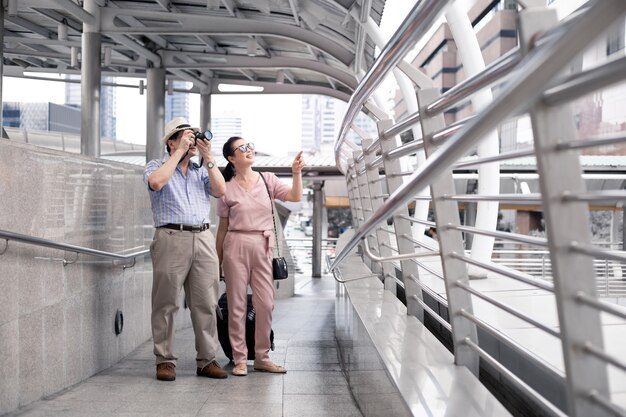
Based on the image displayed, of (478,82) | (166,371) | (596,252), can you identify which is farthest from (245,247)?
(596,252)

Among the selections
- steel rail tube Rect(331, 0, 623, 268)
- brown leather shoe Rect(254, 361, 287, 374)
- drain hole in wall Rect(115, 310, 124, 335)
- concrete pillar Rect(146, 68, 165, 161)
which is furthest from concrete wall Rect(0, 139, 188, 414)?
concrete pillar Rect(146, 68, 165, 161)

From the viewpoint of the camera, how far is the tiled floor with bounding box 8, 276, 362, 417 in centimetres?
417

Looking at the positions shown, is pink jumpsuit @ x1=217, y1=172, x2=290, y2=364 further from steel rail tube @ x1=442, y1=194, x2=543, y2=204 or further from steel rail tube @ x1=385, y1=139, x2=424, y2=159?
steel rail tube @ x1=442, y1=194, x2=543, y2=204

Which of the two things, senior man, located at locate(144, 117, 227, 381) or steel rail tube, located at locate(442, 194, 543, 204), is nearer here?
steel rail tube, located at locate(442, 194, 543, 204)

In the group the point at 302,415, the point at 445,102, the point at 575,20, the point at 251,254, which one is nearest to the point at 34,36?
the point at 251,254

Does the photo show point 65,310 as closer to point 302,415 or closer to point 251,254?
point 251,254

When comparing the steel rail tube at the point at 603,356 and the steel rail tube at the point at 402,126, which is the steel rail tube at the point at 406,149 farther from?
the steel rail tube at the point at 603,356

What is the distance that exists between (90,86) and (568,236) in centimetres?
1523

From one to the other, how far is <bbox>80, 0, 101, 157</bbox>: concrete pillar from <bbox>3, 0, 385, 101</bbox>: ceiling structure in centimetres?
11

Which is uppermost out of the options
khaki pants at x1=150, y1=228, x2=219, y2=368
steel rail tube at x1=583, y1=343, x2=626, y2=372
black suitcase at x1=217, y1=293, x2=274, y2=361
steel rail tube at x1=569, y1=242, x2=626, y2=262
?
steel rail tube at x1=569, y1=242, x2=626, y2=262

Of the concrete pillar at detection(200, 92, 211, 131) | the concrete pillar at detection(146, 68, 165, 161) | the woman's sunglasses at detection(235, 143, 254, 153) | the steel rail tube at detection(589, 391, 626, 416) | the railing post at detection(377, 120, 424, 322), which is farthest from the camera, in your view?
the concrete pillar at detection(200, 92, 211, 131)

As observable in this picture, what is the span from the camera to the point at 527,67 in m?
1.25

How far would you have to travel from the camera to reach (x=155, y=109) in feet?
66.1

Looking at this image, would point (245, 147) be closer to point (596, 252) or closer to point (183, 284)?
point (183, 284)
